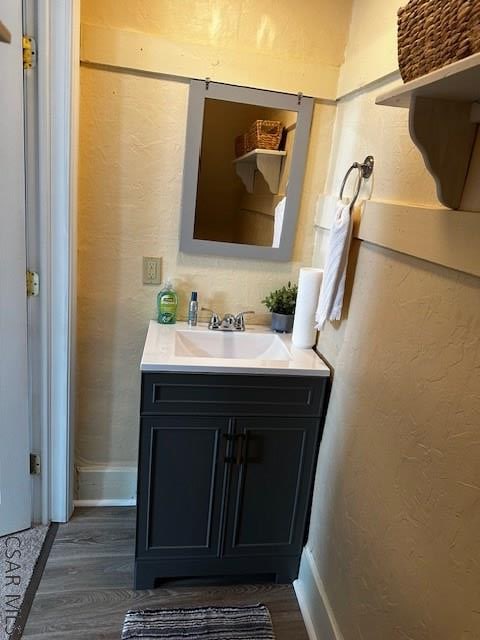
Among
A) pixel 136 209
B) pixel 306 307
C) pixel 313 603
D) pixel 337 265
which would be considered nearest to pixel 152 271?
pixel 136 209

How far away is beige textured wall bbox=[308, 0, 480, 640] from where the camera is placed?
96cm

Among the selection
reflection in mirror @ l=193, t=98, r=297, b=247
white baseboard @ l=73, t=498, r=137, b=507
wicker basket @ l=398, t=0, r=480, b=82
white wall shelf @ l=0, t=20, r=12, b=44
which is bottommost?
white baseboard @ l=73, t=498, r=137, b=507

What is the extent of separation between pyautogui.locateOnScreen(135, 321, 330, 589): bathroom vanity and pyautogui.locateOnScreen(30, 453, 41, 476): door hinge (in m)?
0.58

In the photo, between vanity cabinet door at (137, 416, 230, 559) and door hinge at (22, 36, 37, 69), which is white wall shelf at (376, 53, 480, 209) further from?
door hinge at (22, 36, 37, 69)

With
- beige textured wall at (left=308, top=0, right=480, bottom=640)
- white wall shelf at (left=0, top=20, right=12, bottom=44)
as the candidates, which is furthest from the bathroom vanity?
white wall shelf at (left=0, top=20, right=12, bottom=44)

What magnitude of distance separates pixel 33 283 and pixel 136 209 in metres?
0.49

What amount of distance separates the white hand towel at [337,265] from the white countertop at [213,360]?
0.20 metres

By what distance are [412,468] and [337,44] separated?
5.22ft

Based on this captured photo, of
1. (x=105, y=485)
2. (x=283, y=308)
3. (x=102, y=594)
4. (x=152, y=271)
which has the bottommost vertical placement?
(x=102, y=594)

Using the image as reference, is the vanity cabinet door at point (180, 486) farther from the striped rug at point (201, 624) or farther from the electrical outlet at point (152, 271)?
the electrical outlet at point (152, 271)

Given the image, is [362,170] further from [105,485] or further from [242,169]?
[105,485]

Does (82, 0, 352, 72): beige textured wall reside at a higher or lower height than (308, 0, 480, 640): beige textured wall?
higher

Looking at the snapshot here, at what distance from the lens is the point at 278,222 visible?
197cm

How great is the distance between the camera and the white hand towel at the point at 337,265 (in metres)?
1.53
